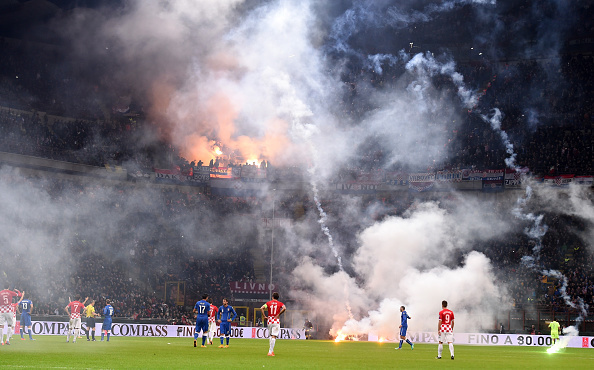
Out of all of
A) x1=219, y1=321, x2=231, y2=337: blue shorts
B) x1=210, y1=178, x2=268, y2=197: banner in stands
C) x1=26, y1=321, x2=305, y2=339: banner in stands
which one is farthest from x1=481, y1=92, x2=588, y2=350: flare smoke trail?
x1=219, y1=321, x2=231, y2=337: blue shorts

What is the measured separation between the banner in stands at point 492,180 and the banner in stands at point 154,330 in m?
18.4

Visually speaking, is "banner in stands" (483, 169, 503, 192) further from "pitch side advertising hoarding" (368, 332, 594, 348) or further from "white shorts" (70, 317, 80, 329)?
"white shorts" (70, 317, 80, 329)

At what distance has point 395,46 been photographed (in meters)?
61.8

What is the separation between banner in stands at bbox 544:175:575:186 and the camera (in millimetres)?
49562

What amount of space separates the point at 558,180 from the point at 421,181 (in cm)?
1024

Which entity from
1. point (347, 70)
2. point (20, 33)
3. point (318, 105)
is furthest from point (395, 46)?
point (20, 33)

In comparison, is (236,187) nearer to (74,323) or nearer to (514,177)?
(514,177)

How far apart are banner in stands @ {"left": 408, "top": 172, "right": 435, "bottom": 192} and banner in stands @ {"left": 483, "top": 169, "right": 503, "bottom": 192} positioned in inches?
159

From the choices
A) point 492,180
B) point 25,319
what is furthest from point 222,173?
point 25,319

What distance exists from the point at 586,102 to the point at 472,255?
18.3 m

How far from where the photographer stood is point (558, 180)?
4991 centimetres

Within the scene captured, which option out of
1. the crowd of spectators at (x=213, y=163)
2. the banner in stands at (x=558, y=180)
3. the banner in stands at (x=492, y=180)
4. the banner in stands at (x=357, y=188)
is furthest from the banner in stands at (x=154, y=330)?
the banner in stands at (x=558, y=180)

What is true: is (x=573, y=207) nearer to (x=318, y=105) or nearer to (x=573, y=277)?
(x=573, y=277)

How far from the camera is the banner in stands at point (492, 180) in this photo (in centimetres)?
5212
